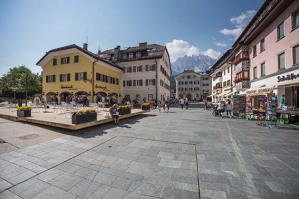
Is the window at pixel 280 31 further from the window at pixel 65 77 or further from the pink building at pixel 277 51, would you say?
the window at pixel 65 77

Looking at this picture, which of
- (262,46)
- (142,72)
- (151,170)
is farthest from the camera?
(142,72)

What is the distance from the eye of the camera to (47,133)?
293 inches

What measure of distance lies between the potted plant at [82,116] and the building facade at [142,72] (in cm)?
2337

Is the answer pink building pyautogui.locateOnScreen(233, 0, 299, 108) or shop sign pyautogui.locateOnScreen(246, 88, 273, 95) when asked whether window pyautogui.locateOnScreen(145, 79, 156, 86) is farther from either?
shop sign pyautogui.locateOnScreen(246, 88, 273, 95)

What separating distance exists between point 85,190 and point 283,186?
415 centimetres

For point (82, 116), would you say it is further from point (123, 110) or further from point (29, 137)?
point (123, 110)

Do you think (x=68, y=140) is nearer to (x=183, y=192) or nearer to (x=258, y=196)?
(x=183, y=192)

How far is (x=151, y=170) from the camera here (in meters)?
3.86

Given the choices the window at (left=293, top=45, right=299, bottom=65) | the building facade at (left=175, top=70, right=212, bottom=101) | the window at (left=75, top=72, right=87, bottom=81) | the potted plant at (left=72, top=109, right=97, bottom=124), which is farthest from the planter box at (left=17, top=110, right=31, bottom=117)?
the building facade at (left=175, top=70, right=212, bottom=101)

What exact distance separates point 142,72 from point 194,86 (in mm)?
54074

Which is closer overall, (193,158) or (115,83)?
(193,158)

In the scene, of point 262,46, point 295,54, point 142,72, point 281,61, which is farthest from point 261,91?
point 142,72

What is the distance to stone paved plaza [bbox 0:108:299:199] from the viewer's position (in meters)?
3.00

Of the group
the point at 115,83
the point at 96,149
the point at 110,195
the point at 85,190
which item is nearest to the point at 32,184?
the point at 85,190
